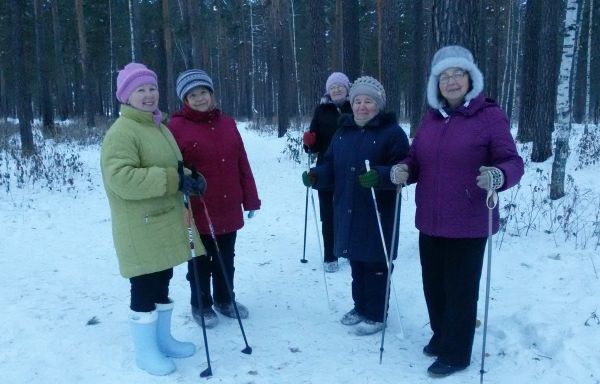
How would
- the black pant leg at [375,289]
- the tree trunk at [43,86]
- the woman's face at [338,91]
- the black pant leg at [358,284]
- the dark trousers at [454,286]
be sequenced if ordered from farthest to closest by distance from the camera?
the tree trunk at [43,86]
the woman's face at [338,91]
the black pant leg at [358,284]
the black pant leg at [375,289]
the dark trousers at [454,286]

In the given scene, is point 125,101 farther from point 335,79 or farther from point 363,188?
point 335,79

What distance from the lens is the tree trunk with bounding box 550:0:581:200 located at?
21.9 ft

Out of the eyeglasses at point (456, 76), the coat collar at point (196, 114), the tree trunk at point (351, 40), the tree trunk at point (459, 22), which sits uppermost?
the tree trunk at point (351, 40)

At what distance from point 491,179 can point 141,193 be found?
2.21 m

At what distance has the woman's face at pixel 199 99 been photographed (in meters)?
3.61

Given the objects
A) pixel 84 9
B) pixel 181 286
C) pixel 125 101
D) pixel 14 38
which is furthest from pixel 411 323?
pixel 84 9

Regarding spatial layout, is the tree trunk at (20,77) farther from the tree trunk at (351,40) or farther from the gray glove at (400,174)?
the gray glove at (400,174)

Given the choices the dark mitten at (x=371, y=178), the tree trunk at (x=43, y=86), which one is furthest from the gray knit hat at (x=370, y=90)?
the tree trunk at (x=43, y=86)

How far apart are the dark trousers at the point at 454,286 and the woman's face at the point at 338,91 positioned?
2242mm

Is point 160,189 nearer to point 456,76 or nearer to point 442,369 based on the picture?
point 456,76

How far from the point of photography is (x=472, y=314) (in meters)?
3.13

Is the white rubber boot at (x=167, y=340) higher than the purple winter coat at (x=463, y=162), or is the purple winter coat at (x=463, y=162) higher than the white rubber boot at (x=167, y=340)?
the purple winter coat at (x=463, y=162)

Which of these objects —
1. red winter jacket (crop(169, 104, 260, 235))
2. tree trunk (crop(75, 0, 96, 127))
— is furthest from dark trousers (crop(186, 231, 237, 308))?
tree trunk (crop(75, 0, 96, 127))

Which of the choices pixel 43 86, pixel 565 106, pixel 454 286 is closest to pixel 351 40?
pixel 565 106
